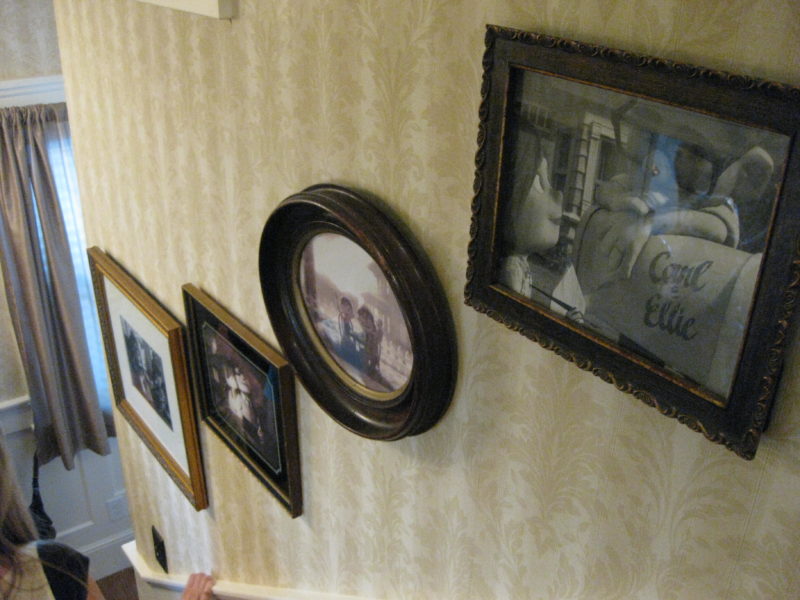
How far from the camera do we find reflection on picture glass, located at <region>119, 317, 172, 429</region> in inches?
94.2

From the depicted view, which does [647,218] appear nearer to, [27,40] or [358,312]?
[358,312]

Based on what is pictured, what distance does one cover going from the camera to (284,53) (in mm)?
1476

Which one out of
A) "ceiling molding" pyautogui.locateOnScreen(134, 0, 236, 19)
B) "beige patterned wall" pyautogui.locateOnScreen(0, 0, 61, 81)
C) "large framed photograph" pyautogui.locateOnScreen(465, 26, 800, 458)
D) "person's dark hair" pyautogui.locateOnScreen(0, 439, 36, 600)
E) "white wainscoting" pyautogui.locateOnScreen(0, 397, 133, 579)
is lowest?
"white wainscoting" pyautogui.locateOnScreen(0, 397, 133, 579)

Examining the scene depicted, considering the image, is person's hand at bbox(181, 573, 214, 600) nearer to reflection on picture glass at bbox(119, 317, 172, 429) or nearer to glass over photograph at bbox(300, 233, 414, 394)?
reflection on picture glass at bbox(119, 317, 172, 429)

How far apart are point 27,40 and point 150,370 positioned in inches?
78.6

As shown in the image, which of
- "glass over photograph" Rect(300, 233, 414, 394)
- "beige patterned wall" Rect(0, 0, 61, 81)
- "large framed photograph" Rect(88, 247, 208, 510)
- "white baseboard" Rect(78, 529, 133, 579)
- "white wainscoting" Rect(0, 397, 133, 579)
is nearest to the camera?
"glass over photograph" Rect(300, 233, 414, 394)

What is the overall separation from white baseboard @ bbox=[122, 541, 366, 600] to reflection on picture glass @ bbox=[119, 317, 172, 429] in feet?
1.67

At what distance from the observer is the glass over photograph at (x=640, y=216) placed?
0.82 m

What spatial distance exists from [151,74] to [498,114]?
1.22 meters

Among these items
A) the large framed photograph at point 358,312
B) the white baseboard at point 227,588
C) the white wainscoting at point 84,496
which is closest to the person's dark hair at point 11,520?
the white baseboard at point 227,588

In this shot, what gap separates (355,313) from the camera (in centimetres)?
149

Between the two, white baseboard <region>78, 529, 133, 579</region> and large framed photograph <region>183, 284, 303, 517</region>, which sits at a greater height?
large framed photograph <region>183, 284, 303, 517</region>

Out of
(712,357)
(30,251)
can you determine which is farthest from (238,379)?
(30,251)

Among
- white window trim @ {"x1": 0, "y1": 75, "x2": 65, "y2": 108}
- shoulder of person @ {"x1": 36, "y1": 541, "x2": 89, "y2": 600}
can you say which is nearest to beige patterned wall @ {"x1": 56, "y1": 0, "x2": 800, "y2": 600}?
shoulder of person @ {"x1": 36, "y1": 541, "x2": 89, "y2": 600}
